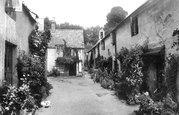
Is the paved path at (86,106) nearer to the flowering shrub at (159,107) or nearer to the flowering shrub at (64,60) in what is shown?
the flowering shrub at (159,107)

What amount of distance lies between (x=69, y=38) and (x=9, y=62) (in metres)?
21.9

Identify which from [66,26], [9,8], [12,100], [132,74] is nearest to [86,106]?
[132,74]

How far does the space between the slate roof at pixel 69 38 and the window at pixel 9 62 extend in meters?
19.5

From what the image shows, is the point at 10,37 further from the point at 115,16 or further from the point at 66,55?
the point at 115,16

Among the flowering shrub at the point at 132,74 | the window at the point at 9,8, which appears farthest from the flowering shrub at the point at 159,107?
the window at the point at 9,8

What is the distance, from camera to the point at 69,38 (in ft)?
95.6

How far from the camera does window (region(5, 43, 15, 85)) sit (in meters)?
7.14

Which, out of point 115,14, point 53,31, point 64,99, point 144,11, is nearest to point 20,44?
point 64,99

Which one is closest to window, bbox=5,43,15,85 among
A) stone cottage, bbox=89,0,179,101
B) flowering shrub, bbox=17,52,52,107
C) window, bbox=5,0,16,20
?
flowering shrub, bbox=17,52,52,107

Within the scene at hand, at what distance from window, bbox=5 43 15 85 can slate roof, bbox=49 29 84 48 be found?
19.5 meters

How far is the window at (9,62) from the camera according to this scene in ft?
23.4

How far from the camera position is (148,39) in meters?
10.3

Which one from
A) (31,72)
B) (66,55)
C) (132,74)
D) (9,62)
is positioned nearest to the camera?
(9,62)

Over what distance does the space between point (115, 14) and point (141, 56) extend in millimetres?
A: 40192
